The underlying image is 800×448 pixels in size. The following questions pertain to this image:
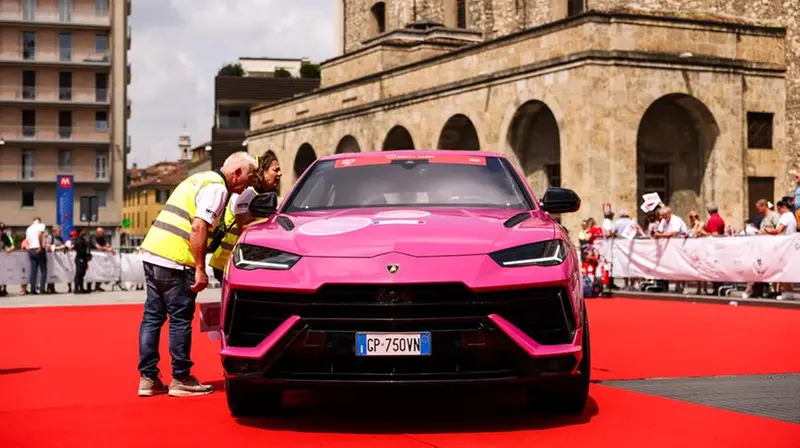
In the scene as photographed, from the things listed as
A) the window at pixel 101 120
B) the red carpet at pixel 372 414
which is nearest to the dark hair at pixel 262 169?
the red carpet at pixel 372 414

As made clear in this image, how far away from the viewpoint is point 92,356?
1192cm

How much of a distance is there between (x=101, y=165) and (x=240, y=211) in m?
80.2

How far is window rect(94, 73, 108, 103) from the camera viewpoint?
85894 mm

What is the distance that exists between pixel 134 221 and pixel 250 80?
65.8m

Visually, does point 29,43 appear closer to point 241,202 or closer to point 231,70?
point 231,70

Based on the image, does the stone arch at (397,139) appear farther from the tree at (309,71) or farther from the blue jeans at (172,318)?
the tree at (309,71)

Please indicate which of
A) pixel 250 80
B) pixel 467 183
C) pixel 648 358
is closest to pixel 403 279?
pixel 467 183

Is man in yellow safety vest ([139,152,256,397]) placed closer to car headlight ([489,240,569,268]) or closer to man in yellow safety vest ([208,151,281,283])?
man in yellow safety vest ([208,151,281,283])

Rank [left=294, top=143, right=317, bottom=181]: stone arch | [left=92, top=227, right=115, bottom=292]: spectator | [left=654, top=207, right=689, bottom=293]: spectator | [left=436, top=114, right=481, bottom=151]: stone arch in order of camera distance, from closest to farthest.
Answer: [left=654, top=207, right=689, bottom=293]: spectator < [left=92, top=227, right=115, bottom=292]: spectator < [left=436, top=114, right=481, bottom=151]: stone arch < [left=294, top=143, right=317, bottom=181]: stone arch

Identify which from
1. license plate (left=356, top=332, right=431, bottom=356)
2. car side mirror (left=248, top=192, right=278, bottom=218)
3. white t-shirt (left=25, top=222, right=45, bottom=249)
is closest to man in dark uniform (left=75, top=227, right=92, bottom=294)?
white t-shirt (left=25, top=222, right=45, bottom=249)

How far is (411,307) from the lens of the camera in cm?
630

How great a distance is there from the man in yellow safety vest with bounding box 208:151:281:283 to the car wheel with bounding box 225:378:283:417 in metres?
1.72

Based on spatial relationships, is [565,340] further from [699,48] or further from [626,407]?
[699,48]

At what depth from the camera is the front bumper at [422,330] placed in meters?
6.29
